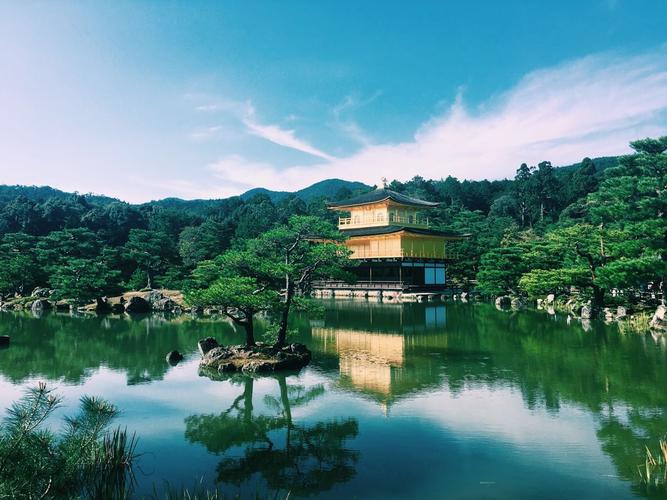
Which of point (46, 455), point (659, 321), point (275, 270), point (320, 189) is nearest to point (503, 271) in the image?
point (659, 321)

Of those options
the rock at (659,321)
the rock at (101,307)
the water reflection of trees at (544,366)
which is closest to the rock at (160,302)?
the rock at (101,307)

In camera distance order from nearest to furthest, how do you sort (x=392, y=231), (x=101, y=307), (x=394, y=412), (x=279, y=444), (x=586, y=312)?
(x=279, y=444) → (x=394, y=412) → (x=586, y=312) → (x=101, y=307) → (x=392, y=231)

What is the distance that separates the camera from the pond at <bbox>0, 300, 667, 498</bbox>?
592cm

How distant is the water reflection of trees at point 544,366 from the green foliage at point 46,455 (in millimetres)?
5366

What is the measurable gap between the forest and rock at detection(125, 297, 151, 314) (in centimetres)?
192

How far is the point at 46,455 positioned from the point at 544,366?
435 inches

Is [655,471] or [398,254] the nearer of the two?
[655,471]

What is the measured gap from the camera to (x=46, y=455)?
3820 mm

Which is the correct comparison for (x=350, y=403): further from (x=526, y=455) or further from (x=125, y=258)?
(x=125, y=258)

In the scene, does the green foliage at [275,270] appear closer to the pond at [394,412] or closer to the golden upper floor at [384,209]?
the pond at [394,412]

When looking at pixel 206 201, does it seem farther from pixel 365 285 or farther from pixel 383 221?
pixel 365 285

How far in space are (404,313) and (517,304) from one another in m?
7.60

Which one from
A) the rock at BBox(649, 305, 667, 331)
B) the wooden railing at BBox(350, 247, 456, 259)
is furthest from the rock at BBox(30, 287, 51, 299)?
the rock at BBox(649, 305, 667, 331)

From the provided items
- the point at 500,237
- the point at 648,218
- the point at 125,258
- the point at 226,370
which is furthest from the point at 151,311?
the point at 500,237
